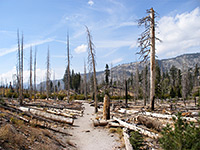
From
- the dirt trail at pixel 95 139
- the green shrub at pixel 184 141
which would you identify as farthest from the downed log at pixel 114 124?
the green shrub at pixel 184 141

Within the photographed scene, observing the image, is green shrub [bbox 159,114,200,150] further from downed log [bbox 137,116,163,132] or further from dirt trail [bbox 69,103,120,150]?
downed log [bbox 137,116,163,132]

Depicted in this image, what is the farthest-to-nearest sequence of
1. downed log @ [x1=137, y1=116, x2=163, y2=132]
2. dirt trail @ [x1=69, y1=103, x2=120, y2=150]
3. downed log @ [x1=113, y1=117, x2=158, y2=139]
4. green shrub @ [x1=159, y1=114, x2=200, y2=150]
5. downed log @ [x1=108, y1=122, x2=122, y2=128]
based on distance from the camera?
downed log @ [x1=108, y1=122, x2=122, y2=128], downed log @ [x1=137, y1=116, x2=163, y2=132], dirt trail @ [x1=69, y1=103, x2=120, y2=150], downed log @ [x1=113, y1=117, x2=158, y2=139], green shrub @ [x1=159, y1=114, x2=200, y2=150]

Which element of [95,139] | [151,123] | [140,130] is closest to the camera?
[140,130]

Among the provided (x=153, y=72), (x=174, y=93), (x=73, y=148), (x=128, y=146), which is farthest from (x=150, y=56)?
(x=174, y=93)

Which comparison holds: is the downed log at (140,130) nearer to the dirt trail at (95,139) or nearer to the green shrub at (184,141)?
the dirt trail at (95,139)

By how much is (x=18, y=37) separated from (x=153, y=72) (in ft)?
78.2

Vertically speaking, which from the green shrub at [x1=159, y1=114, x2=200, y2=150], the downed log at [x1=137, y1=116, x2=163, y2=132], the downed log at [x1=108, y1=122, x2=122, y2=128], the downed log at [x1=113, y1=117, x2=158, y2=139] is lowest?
the downed log at [x1=108, y1=122, x2=122, y2=128]

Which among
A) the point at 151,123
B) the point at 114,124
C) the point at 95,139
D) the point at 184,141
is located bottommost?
the point at 95,139

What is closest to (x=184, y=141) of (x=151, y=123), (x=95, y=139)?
(x=151, y=123)

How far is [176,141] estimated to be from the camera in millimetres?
4082

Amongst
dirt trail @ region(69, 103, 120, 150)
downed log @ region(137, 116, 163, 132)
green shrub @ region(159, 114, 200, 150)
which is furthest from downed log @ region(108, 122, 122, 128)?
green shrub @ region(159, 114, 200, 150)

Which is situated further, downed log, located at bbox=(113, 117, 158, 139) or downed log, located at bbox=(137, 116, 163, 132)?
downed log, located at bbox=(137, 116, 163, 132)

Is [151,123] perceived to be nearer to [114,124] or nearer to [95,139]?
[114,124]

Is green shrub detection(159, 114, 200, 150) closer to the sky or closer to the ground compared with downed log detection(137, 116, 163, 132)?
closer to the sky
